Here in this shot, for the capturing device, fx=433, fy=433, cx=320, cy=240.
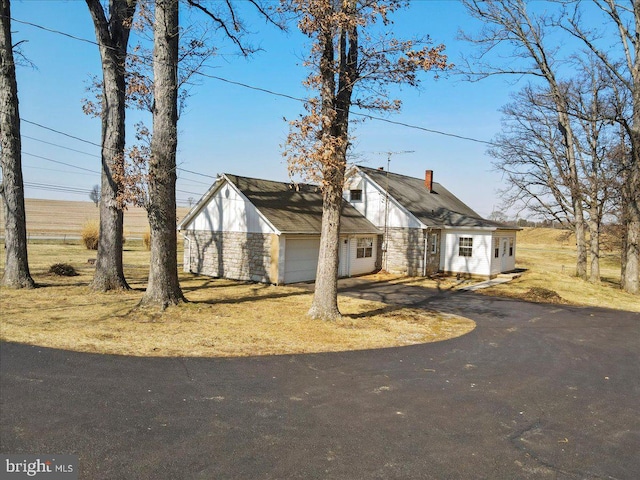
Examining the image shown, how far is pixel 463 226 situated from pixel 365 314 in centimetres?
1257

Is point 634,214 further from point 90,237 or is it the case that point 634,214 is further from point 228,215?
point 90,237

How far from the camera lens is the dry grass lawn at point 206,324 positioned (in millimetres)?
7793

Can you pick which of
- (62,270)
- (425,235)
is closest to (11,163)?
(62,270)

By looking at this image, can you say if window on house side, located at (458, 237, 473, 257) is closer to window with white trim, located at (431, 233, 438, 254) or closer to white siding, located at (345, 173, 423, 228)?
window with white trim, located at (431, 233, 438, 254)

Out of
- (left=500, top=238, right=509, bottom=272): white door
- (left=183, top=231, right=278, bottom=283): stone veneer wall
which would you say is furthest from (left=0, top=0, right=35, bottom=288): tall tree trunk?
(left=500, top=238, right=509, bottom=272): white door

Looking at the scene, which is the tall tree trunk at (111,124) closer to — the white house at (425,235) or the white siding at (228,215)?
the white siding at (228,215)

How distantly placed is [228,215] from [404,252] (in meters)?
9.25

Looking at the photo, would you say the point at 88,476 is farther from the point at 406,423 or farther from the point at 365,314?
the point at 365,314

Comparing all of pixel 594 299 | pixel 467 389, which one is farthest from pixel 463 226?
pixel 467 389

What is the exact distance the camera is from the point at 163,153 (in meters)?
10.6

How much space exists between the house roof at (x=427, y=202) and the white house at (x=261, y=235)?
2.82 m

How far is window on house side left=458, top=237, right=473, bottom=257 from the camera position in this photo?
74.5 feet

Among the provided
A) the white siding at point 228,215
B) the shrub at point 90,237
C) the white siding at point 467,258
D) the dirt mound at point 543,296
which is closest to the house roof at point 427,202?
the white siding at point 467,258

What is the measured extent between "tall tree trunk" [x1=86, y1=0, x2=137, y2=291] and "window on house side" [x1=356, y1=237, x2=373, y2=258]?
38.7 feet
